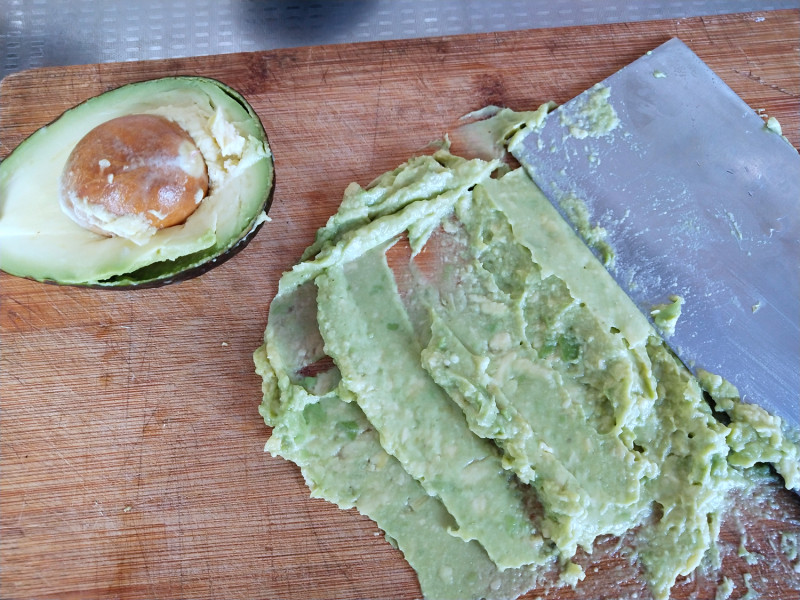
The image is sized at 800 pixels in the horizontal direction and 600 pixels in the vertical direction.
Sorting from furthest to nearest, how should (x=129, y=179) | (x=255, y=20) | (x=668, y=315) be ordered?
(x=255, y=20), (x=668, y=315), (x=129, y=179)

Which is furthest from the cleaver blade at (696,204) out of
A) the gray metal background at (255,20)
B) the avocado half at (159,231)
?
the avocado half at (159,231)

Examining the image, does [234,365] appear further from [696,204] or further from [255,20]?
[696,204]

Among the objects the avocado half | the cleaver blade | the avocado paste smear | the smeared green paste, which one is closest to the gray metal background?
the cleaver blade

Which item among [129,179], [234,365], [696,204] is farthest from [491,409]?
[129,179]

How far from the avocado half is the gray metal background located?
2.35 feet

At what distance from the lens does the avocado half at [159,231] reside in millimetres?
1588

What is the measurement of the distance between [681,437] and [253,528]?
4.40 ft

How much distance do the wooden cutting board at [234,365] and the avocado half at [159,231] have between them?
0.30m

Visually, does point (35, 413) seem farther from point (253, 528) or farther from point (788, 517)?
point (788, 517)

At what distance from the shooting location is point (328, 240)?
1874mm

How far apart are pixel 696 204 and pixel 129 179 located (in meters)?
1.77

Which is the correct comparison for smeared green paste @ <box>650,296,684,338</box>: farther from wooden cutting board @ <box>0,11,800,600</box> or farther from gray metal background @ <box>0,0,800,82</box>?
gray metal background @ <box>0,0,800,82</box>

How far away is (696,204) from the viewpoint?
1.91 metres

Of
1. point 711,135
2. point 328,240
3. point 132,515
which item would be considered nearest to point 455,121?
point 328,240
